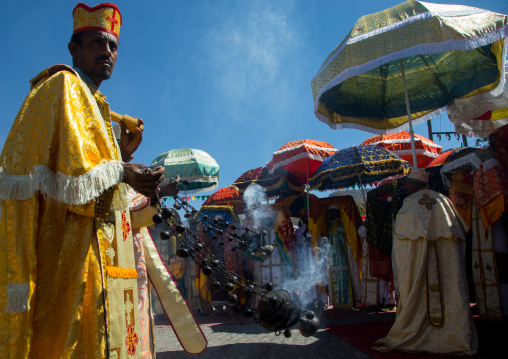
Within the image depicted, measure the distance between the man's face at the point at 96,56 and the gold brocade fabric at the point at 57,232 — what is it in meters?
0.27

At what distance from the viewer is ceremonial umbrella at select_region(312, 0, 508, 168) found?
4121 mm

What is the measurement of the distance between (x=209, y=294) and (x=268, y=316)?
685 centimetres

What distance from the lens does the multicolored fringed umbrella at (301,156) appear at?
9203 mm

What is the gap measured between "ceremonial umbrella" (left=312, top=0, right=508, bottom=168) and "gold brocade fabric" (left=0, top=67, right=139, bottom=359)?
3.61m

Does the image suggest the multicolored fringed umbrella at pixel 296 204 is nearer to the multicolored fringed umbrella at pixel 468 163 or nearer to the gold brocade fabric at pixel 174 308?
the multicolored fringed umbrella at pixel 468 163

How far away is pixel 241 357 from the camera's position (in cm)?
460

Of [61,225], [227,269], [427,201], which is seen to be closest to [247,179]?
[427,201]

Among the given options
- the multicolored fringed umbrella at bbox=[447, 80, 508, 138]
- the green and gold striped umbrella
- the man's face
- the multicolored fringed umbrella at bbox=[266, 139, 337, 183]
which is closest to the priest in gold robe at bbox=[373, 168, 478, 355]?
the green and gold striped umbrella

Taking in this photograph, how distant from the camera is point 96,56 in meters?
2.04

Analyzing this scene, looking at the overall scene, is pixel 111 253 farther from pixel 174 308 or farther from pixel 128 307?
pixel 174 308

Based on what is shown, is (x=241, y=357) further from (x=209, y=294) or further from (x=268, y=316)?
(x=209, y=294)

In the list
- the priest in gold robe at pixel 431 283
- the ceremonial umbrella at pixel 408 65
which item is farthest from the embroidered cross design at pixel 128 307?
the ceremonial umbrella at pixel 408 65

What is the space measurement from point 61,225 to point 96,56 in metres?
0.97

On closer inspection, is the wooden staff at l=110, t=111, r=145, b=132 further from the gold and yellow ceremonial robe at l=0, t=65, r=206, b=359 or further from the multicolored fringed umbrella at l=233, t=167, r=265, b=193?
the multicolored fringed umbrella at l=233, t=167, r=265, b=193
